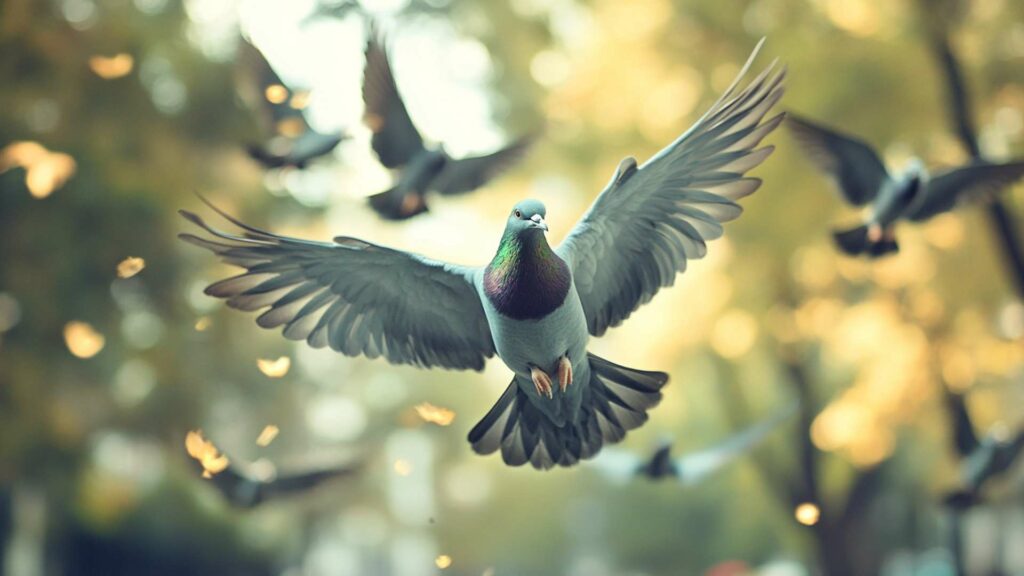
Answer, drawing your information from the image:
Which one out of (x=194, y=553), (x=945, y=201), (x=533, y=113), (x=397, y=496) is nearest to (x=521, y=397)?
(x=945, y=201)

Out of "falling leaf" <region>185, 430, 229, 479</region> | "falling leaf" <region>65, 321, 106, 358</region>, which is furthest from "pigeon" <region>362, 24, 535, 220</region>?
"falling leaf" <region>65, 321, 106, 358</region>

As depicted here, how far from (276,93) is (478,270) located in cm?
218

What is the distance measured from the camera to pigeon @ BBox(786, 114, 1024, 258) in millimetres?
3479

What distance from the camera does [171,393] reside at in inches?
270

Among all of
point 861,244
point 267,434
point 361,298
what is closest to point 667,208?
point 361,298

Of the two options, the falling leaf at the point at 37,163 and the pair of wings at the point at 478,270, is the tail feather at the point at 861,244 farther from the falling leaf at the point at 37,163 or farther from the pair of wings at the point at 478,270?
the falling leaf at the point at 37,163

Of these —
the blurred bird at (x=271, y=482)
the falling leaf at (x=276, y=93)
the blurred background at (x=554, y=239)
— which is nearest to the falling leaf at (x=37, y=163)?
the blurred background at (x=554, y=239)

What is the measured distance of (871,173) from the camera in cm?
366

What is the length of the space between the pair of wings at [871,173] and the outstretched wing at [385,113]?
1.41m

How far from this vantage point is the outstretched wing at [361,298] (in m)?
2.14

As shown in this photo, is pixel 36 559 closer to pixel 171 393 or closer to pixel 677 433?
pixel 171 393

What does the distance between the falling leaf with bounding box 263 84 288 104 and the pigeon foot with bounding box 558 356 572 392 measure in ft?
7.82

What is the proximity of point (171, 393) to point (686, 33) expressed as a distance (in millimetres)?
4411

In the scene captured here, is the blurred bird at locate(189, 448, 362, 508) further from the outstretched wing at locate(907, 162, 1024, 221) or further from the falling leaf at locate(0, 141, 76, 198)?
the outstretched wing at locate(907, 162, 1024, 221)
